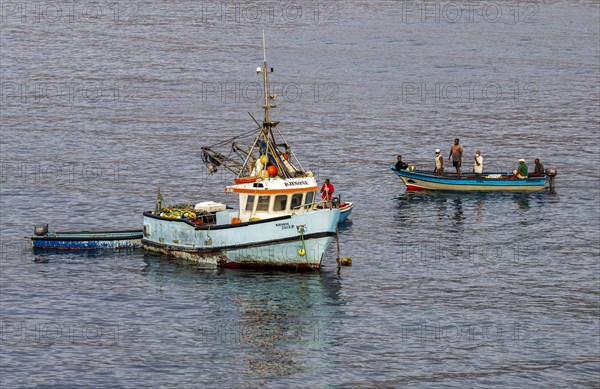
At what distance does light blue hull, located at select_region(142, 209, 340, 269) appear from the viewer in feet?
229

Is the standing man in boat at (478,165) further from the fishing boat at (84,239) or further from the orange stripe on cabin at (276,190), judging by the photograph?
the fishing boat at (84,239)

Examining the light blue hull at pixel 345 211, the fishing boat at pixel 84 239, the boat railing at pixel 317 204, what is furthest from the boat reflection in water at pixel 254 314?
the light blue hull at pixel 345 211

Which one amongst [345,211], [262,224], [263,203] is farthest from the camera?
[345,211]

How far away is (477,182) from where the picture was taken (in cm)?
9075

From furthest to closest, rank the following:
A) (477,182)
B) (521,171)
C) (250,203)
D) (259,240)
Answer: (477,182), (521,171), (250,203), (259,240)

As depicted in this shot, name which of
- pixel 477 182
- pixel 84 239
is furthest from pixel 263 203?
pixel 477 182

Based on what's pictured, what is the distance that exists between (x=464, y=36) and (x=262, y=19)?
25.9 metres

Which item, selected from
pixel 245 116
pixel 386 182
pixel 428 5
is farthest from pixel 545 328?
pixel 428 5

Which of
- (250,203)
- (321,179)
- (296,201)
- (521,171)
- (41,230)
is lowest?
(41,230)

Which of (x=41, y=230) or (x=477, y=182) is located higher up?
(x=477, y=182)

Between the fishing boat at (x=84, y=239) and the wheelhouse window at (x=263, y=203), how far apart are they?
875 centimetres

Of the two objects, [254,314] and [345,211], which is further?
[345,211]

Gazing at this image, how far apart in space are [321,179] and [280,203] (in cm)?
2508

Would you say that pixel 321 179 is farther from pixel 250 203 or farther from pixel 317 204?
pixel 250 203
